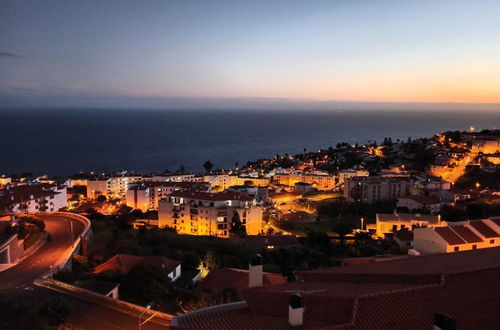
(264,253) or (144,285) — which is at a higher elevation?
(144,285)

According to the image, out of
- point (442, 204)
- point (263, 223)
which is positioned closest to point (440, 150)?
point (442, 204)

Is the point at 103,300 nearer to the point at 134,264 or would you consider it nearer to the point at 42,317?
the point at 42,317

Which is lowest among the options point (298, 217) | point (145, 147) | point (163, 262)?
point (145, 147)

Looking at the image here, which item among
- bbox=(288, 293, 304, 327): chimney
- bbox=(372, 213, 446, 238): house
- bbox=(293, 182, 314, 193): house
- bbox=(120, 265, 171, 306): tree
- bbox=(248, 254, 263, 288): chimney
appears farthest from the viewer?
bbox=(293, 182, 314, 193): house

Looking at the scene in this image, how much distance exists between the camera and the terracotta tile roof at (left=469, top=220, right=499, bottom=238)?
54.8 ft

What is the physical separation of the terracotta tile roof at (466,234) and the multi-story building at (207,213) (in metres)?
12.6

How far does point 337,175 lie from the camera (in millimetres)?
47125

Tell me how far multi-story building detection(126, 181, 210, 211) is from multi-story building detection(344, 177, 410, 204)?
1182cm

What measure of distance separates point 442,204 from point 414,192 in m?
5.63

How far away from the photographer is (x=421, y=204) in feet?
97.5

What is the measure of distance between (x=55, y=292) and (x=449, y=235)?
1366 cm

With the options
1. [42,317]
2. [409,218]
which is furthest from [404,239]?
[42,317]

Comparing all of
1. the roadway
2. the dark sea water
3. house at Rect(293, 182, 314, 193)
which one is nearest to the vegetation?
the roadway

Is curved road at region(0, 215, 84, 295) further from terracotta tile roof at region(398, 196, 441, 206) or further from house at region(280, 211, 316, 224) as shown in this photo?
terracotta tile roof at region(398, 196, 441, 206)
